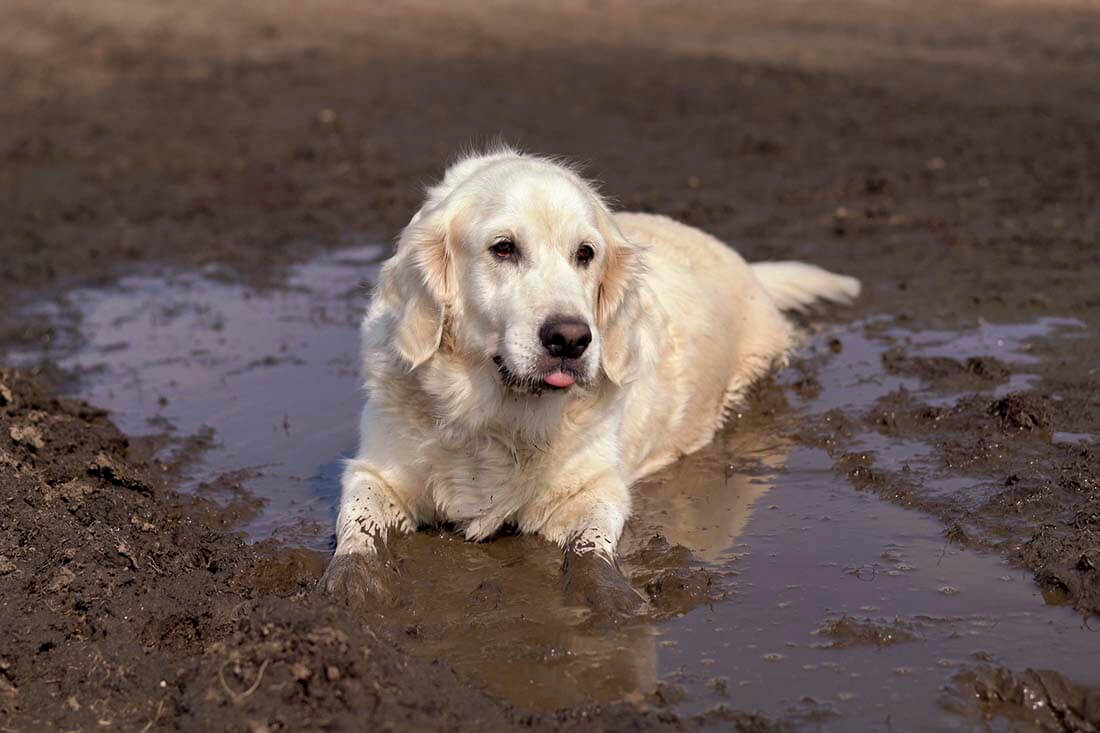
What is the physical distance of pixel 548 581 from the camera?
14.8 ft

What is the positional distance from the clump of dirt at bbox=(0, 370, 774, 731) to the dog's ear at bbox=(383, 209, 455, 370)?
89cm

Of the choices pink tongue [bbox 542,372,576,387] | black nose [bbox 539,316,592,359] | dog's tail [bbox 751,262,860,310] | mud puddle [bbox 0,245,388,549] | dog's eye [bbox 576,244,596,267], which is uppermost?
dog's eye [bbox 576,244,596,267]

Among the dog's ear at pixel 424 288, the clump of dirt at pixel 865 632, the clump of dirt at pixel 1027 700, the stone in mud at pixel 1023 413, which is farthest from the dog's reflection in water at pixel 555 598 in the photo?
the stone in mud at pixel 1023 413

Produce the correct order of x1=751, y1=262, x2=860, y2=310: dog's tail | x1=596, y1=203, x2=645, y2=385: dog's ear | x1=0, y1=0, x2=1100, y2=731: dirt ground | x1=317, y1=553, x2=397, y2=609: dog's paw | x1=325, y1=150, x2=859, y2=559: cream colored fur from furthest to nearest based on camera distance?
x1=751, y1=262, x2=860, y2=310: dog's tail
x1=596, y1=203, x2=645, y2=385: dog's ear
x1=325, y1=150, x2=859, y2=559: cream colored fur
x1=317, y1=553, x2=397, y2=609: dog's paw
x1=0, y1=0, x2=1100, y2=731: dirt ground

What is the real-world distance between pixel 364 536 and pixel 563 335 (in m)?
1.08

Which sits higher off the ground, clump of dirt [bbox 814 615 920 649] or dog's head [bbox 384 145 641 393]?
dog's head [bbox 384 145 641 393]

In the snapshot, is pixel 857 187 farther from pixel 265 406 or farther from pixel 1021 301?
pixel 265 406

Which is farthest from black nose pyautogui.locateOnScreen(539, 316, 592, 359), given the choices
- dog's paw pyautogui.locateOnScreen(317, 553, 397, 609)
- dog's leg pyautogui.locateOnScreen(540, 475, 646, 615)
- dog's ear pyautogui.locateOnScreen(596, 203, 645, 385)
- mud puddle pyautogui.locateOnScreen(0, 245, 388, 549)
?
mud puddle pyautogui.locateOnScreen(0, 245, 388, 549)

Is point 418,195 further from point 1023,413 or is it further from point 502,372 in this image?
point 502,372

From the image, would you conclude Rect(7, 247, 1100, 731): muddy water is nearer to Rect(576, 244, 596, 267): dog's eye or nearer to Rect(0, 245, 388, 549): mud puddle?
Rect(0, 245, 388, 549): mud puddle

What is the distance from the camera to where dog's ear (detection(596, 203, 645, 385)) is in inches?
194

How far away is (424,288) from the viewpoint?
4.79m

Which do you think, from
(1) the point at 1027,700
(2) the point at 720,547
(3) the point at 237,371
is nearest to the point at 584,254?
(2) the point at 720,547

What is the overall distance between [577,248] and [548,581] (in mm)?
1209
